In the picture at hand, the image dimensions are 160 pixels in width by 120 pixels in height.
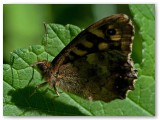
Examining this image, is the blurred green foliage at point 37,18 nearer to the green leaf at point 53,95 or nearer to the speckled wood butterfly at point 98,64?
the green leaf at point 53,95

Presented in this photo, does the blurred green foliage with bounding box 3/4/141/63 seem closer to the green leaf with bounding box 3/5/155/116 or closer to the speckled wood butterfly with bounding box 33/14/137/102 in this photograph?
the green leaf with bounding box 3/5/155/116

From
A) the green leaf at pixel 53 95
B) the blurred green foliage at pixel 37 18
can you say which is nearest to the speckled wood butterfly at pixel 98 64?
the green leaf at pixel 53 95

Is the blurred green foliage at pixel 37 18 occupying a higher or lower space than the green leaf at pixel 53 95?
higher

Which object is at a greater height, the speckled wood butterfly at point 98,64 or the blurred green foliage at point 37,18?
the blurred green foliage at point 37,18

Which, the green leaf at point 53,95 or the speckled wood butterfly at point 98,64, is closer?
the speckled wood butterfly at point 98,64
